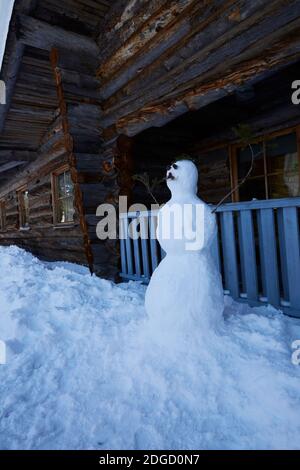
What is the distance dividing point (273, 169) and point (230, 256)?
2.65 metres

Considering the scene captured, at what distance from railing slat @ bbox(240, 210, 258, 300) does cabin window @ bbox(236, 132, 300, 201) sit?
7.24 feet

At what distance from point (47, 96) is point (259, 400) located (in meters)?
5.86

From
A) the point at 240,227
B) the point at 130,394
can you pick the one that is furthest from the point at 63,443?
the point at 240,227

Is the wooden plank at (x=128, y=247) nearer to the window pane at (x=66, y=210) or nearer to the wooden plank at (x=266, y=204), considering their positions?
the wooden plank at (x=266, y=204)

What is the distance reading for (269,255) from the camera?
2609 mm

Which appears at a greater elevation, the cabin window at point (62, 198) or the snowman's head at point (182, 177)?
the cabin window at point (62, 198)

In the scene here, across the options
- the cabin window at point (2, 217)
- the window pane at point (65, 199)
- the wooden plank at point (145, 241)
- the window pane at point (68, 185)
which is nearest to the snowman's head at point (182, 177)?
the wooden plank at point (145, 241)

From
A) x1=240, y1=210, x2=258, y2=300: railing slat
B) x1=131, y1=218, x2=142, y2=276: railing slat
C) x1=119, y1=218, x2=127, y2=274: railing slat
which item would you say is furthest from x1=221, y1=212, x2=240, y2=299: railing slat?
x1=119, y1=218, x2=127, y2=274: railing slat

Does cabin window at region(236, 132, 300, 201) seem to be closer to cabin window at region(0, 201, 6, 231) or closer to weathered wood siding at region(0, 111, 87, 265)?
weathered wood siding at region(0, 111, 87, 265)

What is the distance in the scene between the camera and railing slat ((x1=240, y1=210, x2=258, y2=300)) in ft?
8.96

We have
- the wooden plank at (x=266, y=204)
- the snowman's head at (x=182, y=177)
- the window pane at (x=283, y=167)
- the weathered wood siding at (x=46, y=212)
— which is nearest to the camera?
the snowman's head at (x=182, y=177)

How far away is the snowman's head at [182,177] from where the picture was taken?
218 cm

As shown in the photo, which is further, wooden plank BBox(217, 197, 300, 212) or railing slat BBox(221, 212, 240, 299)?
railing slat BBox(221, 212, 240, 299)

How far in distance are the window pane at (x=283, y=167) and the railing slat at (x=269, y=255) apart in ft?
7.75
